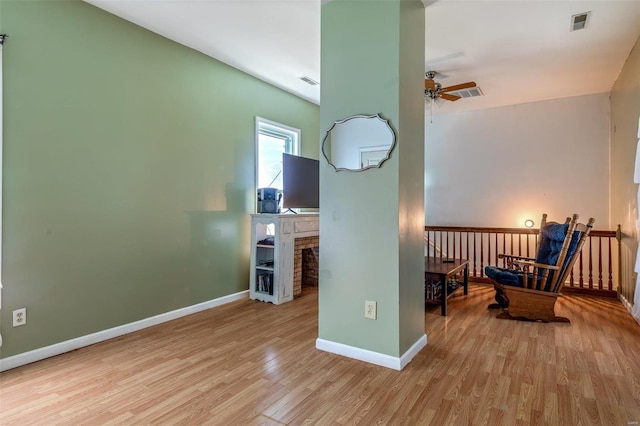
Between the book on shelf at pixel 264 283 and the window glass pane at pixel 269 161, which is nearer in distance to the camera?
the book on shelf at pixel 264 283

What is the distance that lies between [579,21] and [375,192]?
7.88 ft

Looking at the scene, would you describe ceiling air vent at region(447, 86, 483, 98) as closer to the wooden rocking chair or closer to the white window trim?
the wooden rocking chair

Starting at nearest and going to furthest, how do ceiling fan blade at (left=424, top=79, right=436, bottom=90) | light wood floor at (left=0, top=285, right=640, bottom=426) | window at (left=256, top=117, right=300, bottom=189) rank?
light wood floor at (left=0, top=285, right=640, bottom=426) → ceiling fan blade at (left=424, top=79, right=436, bottom=90) → window at (left=256, top=117, right=300, bottom=189)

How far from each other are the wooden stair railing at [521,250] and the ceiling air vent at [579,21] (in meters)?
2.52

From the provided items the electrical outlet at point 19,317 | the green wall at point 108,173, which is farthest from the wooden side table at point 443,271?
the electrical outlet at point 19,317

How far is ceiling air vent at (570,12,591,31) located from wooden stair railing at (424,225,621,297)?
252 centimetres

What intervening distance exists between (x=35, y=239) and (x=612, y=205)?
20.6ft

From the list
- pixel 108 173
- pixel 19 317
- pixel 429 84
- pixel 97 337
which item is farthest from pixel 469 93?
pixel 19 317

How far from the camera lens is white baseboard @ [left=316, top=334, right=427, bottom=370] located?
2.35 meters

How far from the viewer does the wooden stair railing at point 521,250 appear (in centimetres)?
443

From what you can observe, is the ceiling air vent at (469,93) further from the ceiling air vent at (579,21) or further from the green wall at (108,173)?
the green wall at (108,173)

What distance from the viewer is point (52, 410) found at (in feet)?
6.15

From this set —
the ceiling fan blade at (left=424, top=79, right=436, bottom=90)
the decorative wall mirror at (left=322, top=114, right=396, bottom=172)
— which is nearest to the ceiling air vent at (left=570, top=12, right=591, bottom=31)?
the ceiling fan blade at (left=424, top=79, right=436, bottom=90)

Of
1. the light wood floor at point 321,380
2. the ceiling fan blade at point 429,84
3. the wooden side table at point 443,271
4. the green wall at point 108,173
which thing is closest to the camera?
the light wood floor at point 321,380
